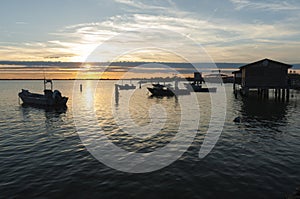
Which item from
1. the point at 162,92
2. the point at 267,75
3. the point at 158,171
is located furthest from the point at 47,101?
the point at 267,75

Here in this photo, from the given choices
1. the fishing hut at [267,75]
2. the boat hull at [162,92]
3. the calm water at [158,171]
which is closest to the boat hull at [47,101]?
the calm water at [158,171]

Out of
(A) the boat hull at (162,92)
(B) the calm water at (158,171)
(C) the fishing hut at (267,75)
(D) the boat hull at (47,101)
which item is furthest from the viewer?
(A) the boat hull at (162,92)

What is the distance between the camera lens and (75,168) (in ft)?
43.3

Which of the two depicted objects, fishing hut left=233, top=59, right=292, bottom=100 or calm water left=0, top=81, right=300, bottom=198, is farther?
fishing hut left=233, top=59, right=292, bottom=100

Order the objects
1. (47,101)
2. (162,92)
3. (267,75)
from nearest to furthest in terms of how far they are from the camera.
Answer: (47,101) < (267,75) < (162,92)

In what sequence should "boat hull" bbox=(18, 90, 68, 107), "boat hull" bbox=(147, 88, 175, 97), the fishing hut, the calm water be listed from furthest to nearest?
"boat hull" bbox=(147, 88, 175, 97)
the fishing hut
"boat hull" bbox=(18, 90, 68, 107)
the calm water

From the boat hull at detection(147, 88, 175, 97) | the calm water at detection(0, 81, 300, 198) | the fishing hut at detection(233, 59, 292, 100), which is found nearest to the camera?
the calm water at detection(0, 81, 300, 198)

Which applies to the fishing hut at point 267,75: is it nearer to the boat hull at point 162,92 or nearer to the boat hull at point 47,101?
the boat hull at point 162,92

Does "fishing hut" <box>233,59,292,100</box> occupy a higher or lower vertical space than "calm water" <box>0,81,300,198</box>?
higher

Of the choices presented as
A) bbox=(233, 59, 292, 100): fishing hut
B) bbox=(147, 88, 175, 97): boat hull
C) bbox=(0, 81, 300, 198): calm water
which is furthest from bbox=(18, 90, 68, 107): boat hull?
bbox=(233, 59, 292, 100): fishing hut

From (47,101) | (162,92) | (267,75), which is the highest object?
(267,75)

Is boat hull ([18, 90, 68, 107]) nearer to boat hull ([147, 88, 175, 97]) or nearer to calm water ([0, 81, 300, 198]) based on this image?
calm water ([0, 81, 300, 198])

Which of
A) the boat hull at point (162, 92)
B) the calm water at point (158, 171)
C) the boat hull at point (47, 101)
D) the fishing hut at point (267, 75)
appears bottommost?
the calm water at point (158, 171)

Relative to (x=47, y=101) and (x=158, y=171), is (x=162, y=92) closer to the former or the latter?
(x=47, y=101)
